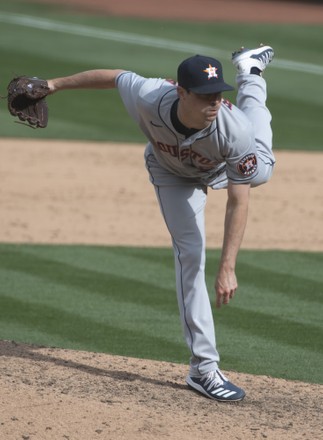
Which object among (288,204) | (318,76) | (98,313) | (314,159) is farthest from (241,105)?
(318,76)

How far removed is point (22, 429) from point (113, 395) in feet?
2.40

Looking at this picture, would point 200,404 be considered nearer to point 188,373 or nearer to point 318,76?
point 188,373

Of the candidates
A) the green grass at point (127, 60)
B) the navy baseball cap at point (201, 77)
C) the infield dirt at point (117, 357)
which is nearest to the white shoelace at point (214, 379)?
the infield dirt at point (117, 357)

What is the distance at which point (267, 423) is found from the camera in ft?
19.3

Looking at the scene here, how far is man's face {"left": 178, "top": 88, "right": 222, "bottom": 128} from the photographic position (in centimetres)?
569

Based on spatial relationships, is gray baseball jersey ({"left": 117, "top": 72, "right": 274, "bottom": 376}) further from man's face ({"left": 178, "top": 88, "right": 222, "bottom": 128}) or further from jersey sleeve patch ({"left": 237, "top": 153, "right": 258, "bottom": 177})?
man's face ({"left": 178, "top": 88, "right": 222, "bottom": 128})

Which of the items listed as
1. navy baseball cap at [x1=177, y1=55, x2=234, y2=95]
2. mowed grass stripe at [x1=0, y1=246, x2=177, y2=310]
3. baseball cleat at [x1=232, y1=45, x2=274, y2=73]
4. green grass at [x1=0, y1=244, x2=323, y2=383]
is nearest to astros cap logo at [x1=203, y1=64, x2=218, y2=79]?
navy baseball cap at [x1=177, y1=55, x2=234, y2=95]

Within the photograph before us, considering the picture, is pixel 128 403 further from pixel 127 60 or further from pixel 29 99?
pixel 127 60

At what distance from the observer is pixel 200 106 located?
5.73 m

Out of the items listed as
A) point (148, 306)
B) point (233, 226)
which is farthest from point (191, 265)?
point (148, 306)

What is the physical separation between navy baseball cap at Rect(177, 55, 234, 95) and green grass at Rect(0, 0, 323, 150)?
890 centimetres

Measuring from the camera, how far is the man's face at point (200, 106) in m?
5.69

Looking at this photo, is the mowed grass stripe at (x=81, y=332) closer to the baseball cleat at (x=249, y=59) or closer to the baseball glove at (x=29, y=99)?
the baseball glove at (x=29, y=99)

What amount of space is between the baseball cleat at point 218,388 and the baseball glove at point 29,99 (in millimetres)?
1701
